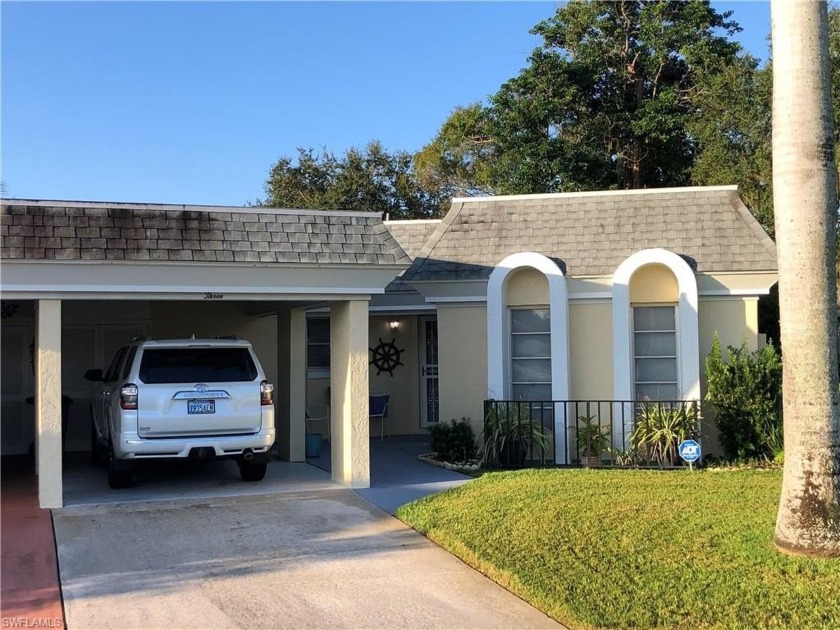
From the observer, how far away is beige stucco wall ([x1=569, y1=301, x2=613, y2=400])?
12.7 metres

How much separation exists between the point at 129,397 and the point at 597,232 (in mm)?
7472

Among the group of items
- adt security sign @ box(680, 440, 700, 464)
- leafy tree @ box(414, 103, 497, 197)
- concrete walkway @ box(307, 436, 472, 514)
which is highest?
leafy tree @ box(414, 103, 497, 197)

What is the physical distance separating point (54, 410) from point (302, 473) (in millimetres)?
3543

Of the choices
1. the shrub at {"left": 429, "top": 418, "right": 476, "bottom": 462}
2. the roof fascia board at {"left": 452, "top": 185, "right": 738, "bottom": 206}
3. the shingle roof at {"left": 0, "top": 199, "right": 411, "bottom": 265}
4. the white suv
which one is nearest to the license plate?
the white suv

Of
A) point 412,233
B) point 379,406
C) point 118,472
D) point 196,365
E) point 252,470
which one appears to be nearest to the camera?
point 196,365

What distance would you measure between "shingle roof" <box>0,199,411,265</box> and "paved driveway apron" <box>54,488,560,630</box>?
9.11ft

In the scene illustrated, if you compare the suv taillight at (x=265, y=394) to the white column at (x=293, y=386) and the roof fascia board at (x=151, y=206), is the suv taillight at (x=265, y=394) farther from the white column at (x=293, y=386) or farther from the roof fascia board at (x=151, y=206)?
the white column at (x=293, y=386)

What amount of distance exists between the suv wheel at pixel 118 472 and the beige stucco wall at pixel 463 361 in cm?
493

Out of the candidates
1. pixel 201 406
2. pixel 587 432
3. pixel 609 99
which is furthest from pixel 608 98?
pixel 201 406

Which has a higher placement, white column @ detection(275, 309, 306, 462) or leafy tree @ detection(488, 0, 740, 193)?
leafy tree @ detection(488, 0, 740, 193)

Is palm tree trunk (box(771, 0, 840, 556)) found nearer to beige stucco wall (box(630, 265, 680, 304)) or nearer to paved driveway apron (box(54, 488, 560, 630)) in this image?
paved driveway apron (box(54, 488, 560, 630))

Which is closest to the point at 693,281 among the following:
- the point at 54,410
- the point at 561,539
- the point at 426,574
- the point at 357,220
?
the point at 357,220

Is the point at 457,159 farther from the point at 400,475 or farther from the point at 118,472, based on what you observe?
the point at 118,472

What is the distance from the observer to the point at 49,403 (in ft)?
29.1
